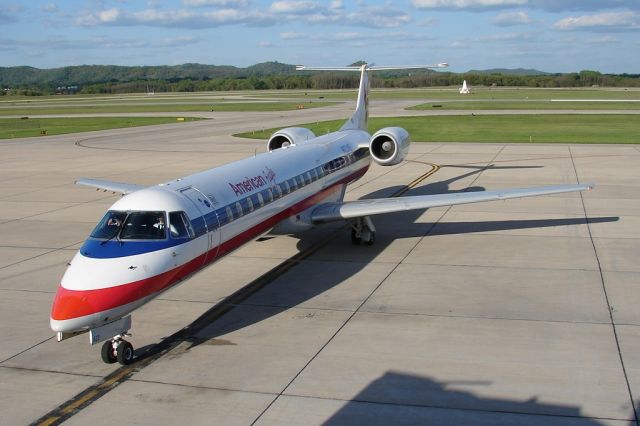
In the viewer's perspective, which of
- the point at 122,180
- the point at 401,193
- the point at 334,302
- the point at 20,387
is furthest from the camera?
the point at 122,180

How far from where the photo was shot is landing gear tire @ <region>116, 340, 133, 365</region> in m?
11.7

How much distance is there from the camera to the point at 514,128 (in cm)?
5691

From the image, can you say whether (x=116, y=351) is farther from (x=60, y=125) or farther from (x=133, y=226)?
(x=60, y=125)

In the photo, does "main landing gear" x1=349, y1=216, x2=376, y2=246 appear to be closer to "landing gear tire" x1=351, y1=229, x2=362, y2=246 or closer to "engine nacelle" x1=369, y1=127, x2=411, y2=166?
"landing gear tire" x1=351, y1=229, x2=362, y2=246

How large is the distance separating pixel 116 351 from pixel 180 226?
253 centimetres

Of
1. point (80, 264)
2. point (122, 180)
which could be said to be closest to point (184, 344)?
point (80, 264)

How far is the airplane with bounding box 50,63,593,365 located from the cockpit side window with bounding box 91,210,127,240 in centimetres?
2

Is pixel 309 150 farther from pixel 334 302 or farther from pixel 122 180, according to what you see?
pixel 122 180

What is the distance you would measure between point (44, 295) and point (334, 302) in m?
6.80

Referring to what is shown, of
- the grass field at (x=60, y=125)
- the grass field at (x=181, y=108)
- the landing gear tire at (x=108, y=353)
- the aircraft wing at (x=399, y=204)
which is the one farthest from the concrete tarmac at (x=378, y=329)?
the grass field at (x=181, y=108)

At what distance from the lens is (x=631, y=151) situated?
40.5 meters

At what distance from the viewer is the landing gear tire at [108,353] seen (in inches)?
462

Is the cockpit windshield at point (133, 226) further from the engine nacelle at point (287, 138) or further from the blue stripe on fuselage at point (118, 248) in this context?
the engine nacelle at point (287, 138)

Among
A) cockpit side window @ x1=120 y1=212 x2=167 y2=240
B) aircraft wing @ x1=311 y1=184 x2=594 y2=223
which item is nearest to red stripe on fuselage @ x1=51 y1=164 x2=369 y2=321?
cockpit side window @ x1=120 y1=212 x2=167 y2=240
